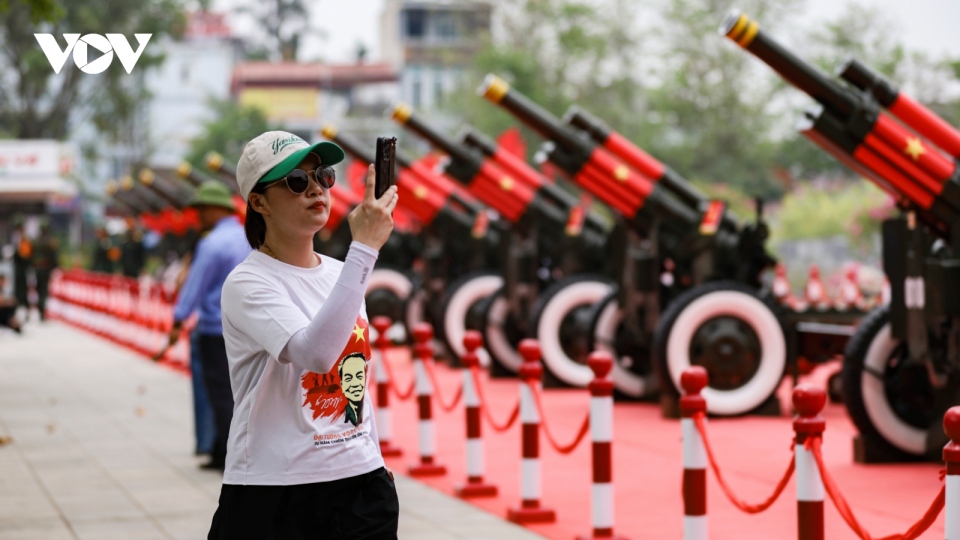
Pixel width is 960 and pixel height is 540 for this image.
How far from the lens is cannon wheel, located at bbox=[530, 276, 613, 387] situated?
13.3 m

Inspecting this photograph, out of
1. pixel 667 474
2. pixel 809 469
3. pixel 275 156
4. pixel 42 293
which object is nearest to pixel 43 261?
pixel 42 293

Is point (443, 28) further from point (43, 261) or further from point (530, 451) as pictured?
point (530, 451)

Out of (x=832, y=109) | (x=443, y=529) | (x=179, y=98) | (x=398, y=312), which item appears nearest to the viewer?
(x=443, y=529)

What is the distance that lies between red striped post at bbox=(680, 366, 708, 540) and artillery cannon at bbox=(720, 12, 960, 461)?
2978 mm

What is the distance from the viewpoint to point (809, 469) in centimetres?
475

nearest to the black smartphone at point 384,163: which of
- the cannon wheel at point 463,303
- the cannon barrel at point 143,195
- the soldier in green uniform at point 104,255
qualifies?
the cannon wheel at point 463,303

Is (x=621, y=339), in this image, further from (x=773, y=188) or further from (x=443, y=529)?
(x=773, y=188)

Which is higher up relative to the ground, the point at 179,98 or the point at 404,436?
the point at 179,98

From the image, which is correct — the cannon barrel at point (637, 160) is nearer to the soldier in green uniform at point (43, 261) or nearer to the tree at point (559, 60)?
the soldier in green uniform at point (43, 261)

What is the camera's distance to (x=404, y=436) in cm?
1071

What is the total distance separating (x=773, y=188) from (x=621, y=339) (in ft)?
136

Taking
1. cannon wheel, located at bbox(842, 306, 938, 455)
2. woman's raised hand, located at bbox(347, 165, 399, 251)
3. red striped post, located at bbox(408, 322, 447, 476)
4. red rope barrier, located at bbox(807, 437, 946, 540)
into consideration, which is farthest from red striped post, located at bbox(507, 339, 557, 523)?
woman's raised hand, located at bbox(347, 165, 399, 251)

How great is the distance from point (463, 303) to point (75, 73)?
3138 centimetres

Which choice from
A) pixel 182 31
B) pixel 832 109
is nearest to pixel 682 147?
pixel 182 31
